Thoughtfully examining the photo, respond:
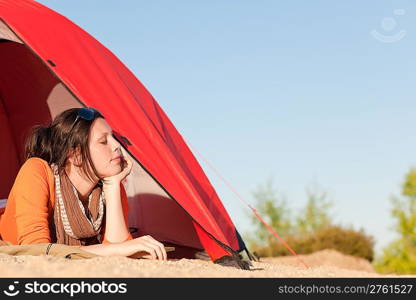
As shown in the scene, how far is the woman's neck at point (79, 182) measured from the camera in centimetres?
298

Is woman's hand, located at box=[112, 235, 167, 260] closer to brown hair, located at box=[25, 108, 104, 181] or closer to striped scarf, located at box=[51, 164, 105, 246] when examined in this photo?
striped scarf, located at box=[51, 164, 105, 246]

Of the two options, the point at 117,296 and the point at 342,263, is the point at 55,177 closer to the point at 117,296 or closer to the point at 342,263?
the point at 117,296

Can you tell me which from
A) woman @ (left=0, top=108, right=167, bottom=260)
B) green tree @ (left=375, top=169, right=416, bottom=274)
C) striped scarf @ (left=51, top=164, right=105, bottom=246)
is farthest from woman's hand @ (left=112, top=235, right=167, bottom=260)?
green tree @ (left=375, top=169, right=416, bottom=274)

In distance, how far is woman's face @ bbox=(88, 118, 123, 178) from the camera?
2934mm

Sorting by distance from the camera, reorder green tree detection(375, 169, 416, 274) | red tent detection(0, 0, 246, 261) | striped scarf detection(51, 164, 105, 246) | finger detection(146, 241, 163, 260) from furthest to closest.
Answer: green tree detection(375, 169, 416, 274), red tent detection(0, 0, 246, 261), striped scarf detection(51, 164, 105, 246), finger detection(146, 241, 163, 260)

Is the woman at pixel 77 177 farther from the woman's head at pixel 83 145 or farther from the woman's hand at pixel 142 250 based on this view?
the woman's hand at pixel 142 250

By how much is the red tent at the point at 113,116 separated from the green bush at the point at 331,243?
561 centimetres

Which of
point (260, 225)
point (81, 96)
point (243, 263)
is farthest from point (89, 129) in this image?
point (260, 225)

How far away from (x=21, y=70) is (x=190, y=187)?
6.78 ft

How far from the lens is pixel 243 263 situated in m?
3.14

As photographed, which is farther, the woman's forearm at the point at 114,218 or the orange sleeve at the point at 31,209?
the woman's forearm at the point at 114,218

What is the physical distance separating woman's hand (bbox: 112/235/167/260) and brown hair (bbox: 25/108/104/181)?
0.49 m

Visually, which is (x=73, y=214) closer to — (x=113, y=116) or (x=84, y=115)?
(x=84, y=115)

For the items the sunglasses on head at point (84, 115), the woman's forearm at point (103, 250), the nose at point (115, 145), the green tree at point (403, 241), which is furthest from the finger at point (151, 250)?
the green tree at point (403, 241)
